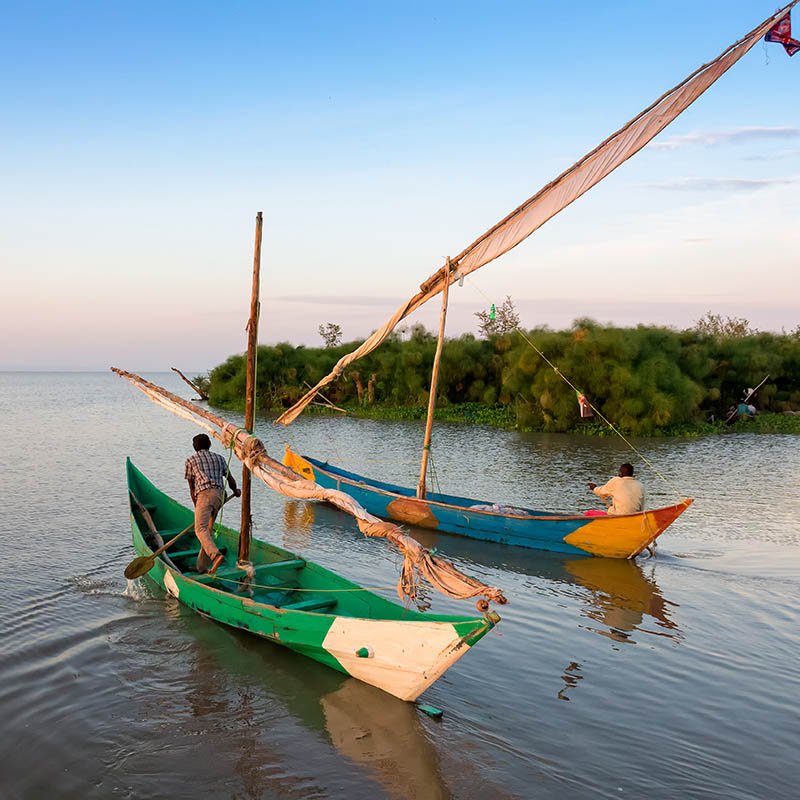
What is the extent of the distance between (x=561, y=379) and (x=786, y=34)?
24.4 m

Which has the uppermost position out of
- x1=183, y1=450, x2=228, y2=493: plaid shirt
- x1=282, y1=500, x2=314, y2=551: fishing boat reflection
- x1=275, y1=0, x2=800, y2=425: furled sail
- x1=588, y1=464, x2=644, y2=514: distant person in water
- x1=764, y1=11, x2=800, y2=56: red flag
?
x1=764, y1=11, x2=800, y2=56: red flag

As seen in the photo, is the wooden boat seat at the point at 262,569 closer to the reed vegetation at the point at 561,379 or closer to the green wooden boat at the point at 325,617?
the green wooden boat at the point at 325,617

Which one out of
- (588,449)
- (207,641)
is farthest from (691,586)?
(588,449)

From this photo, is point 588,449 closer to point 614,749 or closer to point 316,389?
point 316,389

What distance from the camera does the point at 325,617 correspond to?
22.0ft

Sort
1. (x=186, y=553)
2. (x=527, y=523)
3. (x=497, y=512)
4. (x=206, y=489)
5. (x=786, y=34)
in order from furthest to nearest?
(x=497, y=512), (x=527, y=523), (x=186, y=553), (x=206, y=489), (x=786, y=34)

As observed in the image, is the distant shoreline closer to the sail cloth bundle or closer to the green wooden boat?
the sail cloth bundle

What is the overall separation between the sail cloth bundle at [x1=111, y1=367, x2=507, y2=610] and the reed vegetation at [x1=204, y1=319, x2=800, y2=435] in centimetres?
2278

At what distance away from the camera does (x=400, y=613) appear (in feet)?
22.7

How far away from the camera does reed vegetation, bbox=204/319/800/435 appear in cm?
3025

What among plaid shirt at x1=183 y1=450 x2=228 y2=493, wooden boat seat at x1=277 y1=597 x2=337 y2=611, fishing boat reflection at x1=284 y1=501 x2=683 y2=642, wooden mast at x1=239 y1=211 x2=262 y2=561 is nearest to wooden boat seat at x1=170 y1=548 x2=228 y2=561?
wooden mast at x1=239 y1=211 x2=262 y2=561

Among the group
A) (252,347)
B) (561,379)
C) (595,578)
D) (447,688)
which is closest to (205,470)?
(252,347)

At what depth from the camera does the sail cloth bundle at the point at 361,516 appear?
590cm

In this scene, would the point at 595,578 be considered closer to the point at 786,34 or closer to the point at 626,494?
the point at 626,494
